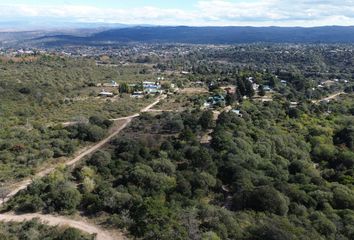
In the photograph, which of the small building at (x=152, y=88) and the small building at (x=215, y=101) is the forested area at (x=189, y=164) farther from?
the small building at (x=152, y=88)

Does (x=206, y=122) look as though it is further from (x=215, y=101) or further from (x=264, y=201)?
(x=264, y=201)

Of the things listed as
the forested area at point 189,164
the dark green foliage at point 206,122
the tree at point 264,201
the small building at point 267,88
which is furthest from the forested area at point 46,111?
the small building at point 267,88

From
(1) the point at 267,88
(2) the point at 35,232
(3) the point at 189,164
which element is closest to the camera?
(2) the point at 35,232

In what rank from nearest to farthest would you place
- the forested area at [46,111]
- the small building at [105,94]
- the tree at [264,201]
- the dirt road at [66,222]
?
the dirt road at [66,222] → the tree at [264,201] → the forested area at [46,111] → the small building at [105,94]

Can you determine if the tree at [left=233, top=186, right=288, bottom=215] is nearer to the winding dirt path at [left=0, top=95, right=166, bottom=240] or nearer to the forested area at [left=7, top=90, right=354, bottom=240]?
the forested area at [left=7, top=90, right=354, bottom=240]

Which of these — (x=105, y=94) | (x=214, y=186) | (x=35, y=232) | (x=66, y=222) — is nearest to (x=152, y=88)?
(x=105, y=94)

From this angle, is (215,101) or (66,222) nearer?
(66,222)

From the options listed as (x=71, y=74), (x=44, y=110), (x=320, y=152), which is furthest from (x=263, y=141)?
(x=71, y=74)
